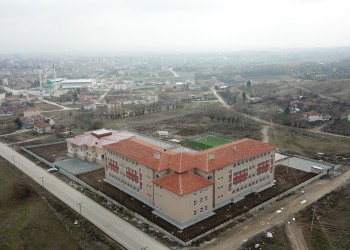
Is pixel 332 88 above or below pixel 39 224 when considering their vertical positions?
above

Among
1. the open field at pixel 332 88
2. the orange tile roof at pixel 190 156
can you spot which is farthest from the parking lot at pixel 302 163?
the open field at pixel 332 88

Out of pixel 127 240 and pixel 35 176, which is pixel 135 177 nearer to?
pixel 127 240

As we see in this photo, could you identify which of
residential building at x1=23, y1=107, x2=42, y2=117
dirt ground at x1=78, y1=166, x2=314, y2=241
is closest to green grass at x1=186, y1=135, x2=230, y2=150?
dirt ground at x1=78, y1=166, x2=314, y2=241

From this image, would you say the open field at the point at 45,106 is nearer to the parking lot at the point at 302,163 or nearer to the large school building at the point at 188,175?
the large school building at the point at 188,175

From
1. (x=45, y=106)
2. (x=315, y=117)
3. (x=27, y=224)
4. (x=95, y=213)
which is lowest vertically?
(x=27, y=224)

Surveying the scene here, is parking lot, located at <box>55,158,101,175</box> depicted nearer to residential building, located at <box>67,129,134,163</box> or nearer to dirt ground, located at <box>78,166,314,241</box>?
residential building, located at <box>67,129,134,163</box>

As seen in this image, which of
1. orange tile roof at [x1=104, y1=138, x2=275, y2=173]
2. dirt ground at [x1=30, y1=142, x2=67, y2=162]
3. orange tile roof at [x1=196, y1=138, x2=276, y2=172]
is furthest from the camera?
dirt ground at [x1=30, y1=142, x2=67, y2=162]

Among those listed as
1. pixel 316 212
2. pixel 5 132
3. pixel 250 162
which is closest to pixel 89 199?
pixel 250 162

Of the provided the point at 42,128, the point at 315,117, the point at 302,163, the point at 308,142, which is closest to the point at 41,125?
the point at 42,128

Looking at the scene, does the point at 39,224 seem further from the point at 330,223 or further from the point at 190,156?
the point at 330,223
